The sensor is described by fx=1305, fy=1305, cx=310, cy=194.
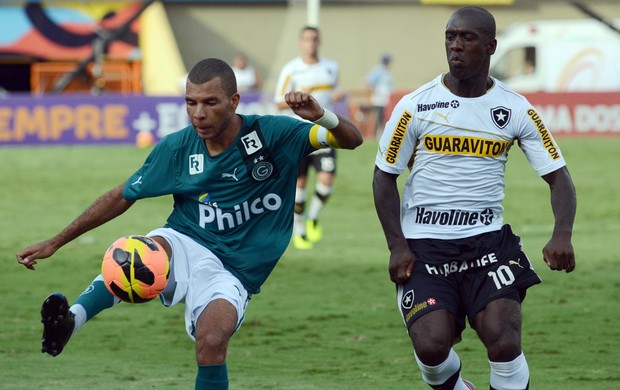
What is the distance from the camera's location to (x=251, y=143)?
7340mm

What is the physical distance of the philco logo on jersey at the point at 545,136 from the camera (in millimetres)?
6883

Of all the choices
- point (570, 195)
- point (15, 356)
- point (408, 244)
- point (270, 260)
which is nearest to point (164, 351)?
point (15, 356)

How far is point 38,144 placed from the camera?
29375 millimetres

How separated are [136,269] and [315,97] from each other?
995 centimetres

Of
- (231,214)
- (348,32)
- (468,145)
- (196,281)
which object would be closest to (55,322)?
(196,281)

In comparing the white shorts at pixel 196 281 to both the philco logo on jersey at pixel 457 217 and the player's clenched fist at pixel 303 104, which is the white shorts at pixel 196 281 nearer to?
the player's clenched fist at pixel 303 104

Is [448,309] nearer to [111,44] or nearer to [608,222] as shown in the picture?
[608,222]

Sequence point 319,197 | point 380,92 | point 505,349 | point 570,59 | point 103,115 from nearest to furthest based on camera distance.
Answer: point 505,349, point 319,197, point 103,115, point 380,92, point 570,59

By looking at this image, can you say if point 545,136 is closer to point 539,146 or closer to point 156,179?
point 539,146

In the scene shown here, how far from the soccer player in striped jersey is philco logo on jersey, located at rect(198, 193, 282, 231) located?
0.78 metres

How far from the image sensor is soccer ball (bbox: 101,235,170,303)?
22.8ft

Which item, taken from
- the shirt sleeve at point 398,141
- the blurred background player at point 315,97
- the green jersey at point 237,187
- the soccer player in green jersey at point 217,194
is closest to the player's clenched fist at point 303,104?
the soccer player in green jersey at point 217,194

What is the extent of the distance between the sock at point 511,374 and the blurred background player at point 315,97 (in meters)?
8.98

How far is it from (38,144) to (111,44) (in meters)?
9.04
